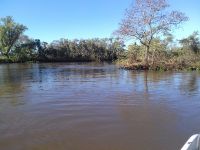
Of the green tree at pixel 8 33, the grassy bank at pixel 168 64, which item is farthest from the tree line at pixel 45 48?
the grassy bank at pixel 168 64

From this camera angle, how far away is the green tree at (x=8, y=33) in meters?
69.4

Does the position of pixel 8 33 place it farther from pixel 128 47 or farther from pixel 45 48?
pixel 128 47

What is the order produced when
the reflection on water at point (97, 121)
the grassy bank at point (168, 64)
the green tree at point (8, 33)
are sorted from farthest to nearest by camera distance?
the green tree at point (8, 33) → the grassy bank at point (168, 64) → the reflection on water at point (97, 121)

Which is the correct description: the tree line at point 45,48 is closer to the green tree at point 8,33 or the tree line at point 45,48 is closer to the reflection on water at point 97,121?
the green tree at point 8,33

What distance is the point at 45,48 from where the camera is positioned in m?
77.8

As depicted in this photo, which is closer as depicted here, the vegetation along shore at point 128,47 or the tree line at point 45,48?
the vegetation along shore at point 128,47

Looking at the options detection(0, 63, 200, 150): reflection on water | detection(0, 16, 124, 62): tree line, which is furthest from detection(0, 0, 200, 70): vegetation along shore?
detection(0, 63, 200, 150): reflection on water

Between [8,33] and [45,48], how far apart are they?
10788mm

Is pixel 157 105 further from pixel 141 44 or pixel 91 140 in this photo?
pixel 141 44

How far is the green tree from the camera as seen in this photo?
69.4m

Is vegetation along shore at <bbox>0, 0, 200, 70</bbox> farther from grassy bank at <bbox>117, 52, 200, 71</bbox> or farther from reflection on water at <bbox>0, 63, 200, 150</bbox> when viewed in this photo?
reflection on water at <bbox>0, 63, 200, 150</bbox>

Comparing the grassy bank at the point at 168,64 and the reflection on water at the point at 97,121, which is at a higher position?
the grassy bank at the point at 168,64

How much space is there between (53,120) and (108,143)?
237 centimetres

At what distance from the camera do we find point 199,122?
26.5ft
